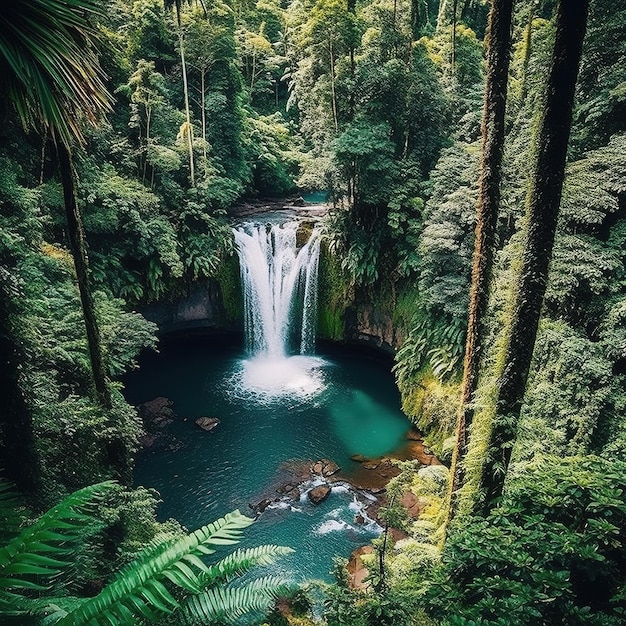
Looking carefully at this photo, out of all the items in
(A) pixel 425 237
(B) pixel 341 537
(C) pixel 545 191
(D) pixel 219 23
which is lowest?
(B) pixel 341 537

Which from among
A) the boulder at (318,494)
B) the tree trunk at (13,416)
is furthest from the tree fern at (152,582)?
the boulder at (318,494)

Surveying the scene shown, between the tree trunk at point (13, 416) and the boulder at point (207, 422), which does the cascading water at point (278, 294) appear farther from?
the tree trunk at point (13, 416)

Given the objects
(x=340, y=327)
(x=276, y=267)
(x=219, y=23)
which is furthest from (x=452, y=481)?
(x=219, y=23)

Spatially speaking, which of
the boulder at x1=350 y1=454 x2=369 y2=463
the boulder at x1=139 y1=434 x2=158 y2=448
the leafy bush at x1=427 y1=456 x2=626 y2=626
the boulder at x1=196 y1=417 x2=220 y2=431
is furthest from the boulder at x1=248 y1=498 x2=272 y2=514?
the leafy bush at x1=427 y1=456 x2=626 y2=626

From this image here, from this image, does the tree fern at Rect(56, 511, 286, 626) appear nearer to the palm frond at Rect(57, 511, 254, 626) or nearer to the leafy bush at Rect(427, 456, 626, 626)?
the palm frond at Rect(57, 511, 254, 626)

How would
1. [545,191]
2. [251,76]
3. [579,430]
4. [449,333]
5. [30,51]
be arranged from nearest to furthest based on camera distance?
[30,51] → [545,191] → [579,430] → [449,333] → [251,76]

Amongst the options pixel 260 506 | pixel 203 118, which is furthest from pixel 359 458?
pixel 203 118

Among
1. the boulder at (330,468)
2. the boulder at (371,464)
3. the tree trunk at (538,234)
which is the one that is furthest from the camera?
the boulder at (371,464)

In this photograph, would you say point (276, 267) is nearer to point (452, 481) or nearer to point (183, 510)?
point (183, 510)
